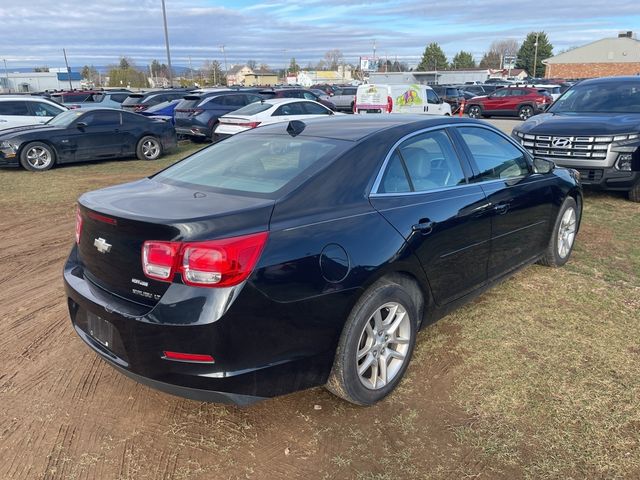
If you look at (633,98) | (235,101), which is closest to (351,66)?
(235,101)

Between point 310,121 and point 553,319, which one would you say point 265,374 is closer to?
point 310,121

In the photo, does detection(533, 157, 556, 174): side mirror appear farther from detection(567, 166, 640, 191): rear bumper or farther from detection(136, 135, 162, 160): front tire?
detection(136, 135, 162, 160): front tire

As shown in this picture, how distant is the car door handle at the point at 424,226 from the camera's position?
10.4 feet

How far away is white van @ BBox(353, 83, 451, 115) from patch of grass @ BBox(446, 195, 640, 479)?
14906 millimetres

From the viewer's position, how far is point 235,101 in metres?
17.7

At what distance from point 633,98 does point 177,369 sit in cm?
880

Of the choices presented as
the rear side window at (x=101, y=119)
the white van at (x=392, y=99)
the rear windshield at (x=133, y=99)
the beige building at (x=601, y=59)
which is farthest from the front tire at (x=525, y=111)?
the beige building at (x=601, y=59)

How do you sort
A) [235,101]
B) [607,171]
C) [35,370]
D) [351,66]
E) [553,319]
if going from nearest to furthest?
[35,370] → [553,319] → [607,171] → [235,101] → [351,66]

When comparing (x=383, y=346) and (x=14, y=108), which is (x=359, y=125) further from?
(x=14, y=108)

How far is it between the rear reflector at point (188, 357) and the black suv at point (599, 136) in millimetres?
7025

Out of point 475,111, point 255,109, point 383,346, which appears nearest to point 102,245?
point 383,346

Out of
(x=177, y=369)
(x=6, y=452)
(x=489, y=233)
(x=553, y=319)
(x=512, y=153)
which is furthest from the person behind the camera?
(x=512, y=153)

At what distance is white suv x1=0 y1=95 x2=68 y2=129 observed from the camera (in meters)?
14.5

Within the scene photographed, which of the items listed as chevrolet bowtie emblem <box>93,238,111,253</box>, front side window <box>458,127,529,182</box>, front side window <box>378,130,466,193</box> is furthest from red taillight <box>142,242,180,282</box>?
front side window <box>458,127,529,182</box>
